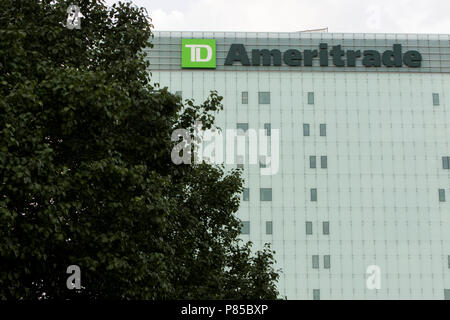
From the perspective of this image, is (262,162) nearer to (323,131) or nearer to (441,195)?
(323,131)

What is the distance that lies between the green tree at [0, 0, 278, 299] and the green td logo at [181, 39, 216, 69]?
66640mm

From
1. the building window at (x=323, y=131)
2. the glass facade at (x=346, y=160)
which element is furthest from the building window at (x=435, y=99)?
the building window at (x=323, y=131)

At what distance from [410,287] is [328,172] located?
16917 mm

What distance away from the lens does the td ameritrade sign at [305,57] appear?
3531 inches

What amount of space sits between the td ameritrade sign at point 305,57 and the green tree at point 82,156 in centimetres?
6720

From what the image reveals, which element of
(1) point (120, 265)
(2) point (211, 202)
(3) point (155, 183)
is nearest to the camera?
(1) point (120, 265)

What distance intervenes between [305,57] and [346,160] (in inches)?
551

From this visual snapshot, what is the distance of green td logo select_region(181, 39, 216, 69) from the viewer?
88.9 metres

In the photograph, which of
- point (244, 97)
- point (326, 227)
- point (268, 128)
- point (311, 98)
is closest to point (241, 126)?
point (268, 128)

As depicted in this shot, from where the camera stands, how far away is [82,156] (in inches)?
734

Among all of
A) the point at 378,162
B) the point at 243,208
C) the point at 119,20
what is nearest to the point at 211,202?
the point at 119,20

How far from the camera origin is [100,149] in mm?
18641

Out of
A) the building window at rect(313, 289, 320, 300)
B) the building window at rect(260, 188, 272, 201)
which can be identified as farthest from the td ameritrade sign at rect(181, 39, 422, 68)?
the building window at rect(313, 289, 320, 300)
